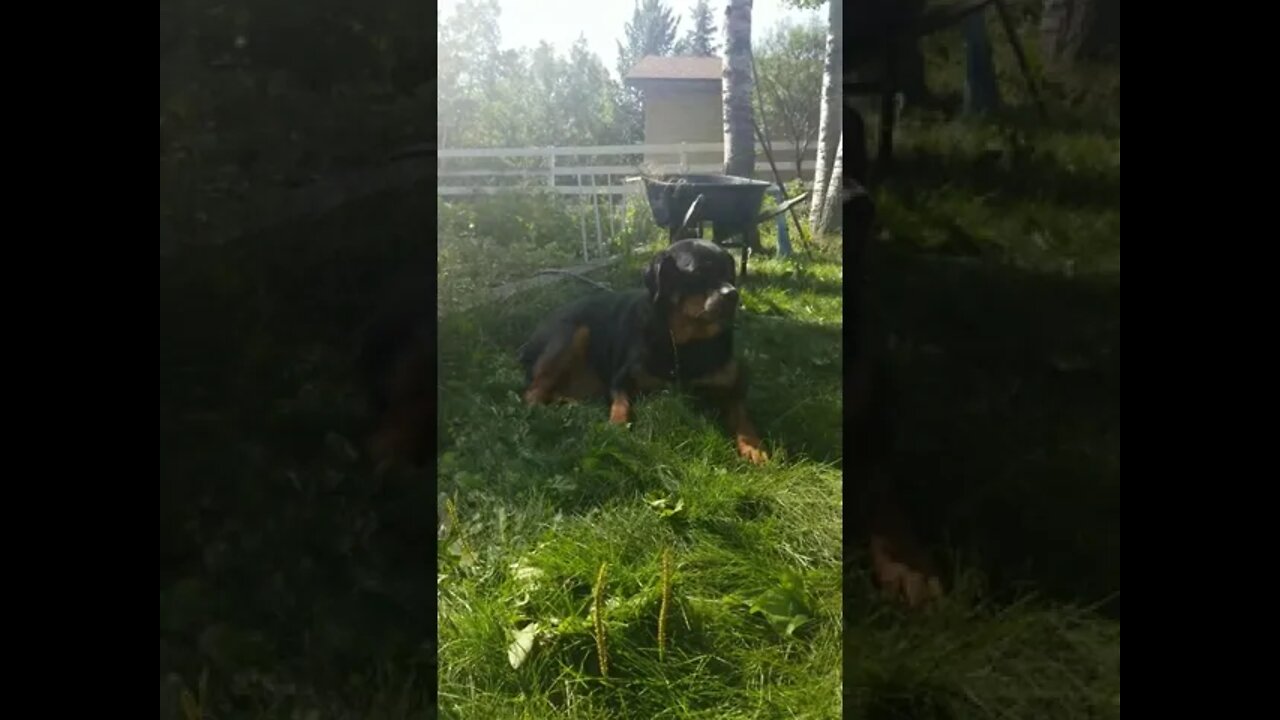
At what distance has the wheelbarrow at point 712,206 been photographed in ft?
7.42

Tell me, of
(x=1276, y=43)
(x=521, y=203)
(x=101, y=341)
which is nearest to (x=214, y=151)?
(x=101, y=341)

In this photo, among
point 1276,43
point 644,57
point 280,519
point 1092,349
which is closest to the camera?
point 1276,43

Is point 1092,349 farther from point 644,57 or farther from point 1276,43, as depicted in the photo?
point 644,57

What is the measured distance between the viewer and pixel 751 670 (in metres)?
2.08

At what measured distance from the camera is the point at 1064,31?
6.51 ft

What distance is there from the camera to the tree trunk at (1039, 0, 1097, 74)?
1.97m

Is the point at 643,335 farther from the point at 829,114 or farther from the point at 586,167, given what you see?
the point at 829,114

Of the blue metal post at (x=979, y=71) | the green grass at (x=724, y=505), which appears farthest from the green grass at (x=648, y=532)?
the blue metal post at (x=979, y=71)

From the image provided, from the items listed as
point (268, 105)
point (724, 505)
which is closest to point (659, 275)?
point (724, 505)

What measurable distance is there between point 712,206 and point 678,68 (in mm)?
305

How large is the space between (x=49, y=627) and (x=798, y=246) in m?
1.68

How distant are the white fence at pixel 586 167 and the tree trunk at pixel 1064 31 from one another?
0.54m

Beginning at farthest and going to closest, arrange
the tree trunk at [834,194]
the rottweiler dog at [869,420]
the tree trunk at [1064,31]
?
the tree trunk at [834,194] → the rottweiler dog at [869,420] → the tree trunk at [1064,31]

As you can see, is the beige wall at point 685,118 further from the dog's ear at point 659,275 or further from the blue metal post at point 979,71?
the blue metal post at point 979,71
